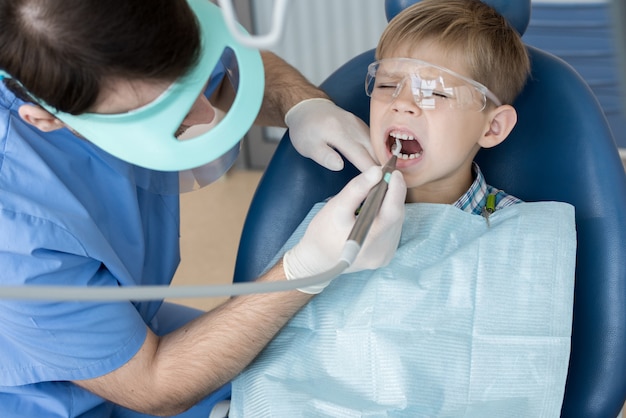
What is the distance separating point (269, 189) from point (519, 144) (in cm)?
49

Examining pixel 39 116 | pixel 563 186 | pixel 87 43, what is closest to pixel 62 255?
pixel 39 116

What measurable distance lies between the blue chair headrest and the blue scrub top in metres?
0.42

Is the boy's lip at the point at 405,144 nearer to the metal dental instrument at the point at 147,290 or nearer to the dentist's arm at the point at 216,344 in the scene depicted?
the dentist's arm at the point at 216,344

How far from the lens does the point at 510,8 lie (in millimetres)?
1462

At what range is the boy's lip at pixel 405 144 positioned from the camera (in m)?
1.39

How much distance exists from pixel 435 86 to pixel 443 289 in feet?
1.14

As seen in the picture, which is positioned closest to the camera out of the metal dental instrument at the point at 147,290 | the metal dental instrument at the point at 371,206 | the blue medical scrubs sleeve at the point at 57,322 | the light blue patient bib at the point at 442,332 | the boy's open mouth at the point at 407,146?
the metal dental instrument at the point at 147,290

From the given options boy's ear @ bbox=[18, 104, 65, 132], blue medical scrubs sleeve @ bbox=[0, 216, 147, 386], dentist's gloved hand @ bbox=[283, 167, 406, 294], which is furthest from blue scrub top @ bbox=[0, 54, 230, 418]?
dentist's gloved hand @ bbox=[283, 167, 406, 294]

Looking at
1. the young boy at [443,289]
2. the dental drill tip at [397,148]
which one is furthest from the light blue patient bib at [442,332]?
the dental drill tip at [397,148]

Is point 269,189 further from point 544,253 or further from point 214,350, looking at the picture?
point 544,253

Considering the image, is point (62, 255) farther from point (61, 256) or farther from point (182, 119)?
point (182, 119)

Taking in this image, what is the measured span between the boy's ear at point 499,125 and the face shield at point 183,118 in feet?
1.75

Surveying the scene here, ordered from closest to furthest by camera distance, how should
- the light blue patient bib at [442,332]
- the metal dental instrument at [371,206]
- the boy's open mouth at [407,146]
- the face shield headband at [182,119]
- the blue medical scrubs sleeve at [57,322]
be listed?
the metal dental instrument at [371,206], the face shield headband at [182,119], the blue medical scrubs sleeve at [57,322], the light blue patient bib at [442,332], the boy's open mouth at [407,146]

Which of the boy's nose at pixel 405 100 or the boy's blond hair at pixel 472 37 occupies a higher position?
the boy's blond hair at pixel 472 37
